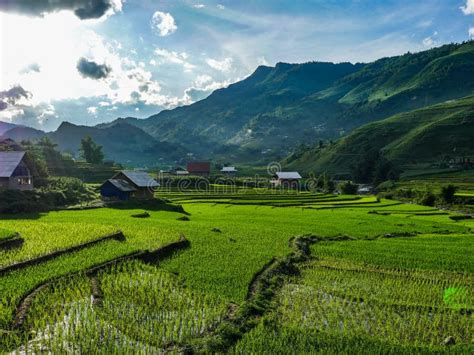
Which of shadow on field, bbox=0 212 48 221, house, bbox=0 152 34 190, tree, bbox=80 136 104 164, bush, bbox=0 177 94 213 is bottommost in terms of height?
shadow on field, bbox=0 212 48 221

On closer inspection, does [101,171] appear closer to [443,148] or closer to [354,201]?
[354,201]

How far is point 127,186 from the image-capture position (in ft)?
166

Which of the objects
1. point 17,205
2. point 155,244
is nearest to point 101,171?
point 17,205

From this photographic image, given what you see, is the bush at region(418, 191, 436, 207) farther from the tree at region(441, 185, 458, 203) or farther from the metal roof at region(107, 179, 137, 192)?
the metal roof at region(107, 179, 137, 192)

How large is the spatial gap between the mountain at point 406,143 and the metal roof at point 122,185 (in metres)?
84.1

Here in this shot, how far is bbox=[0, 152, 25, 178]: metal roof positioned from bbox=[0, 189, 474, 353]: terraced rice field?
62.7 feet

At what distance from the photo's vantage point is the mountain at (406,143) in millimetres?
131625

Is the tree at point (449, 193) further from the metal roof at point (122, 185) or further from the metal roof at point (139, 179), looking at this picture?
the metal roof at point (122, 185)

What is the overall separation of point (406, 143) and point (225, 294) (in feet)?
494

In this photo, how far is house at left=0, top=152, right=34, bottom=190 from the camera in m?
41.3

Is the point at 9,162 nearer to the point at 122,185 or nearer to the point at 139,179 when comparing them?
the point at 122,185

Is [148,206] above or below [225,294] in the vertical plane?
above

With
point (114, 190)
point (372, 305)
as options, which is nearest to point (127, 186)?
point (114, 190)
